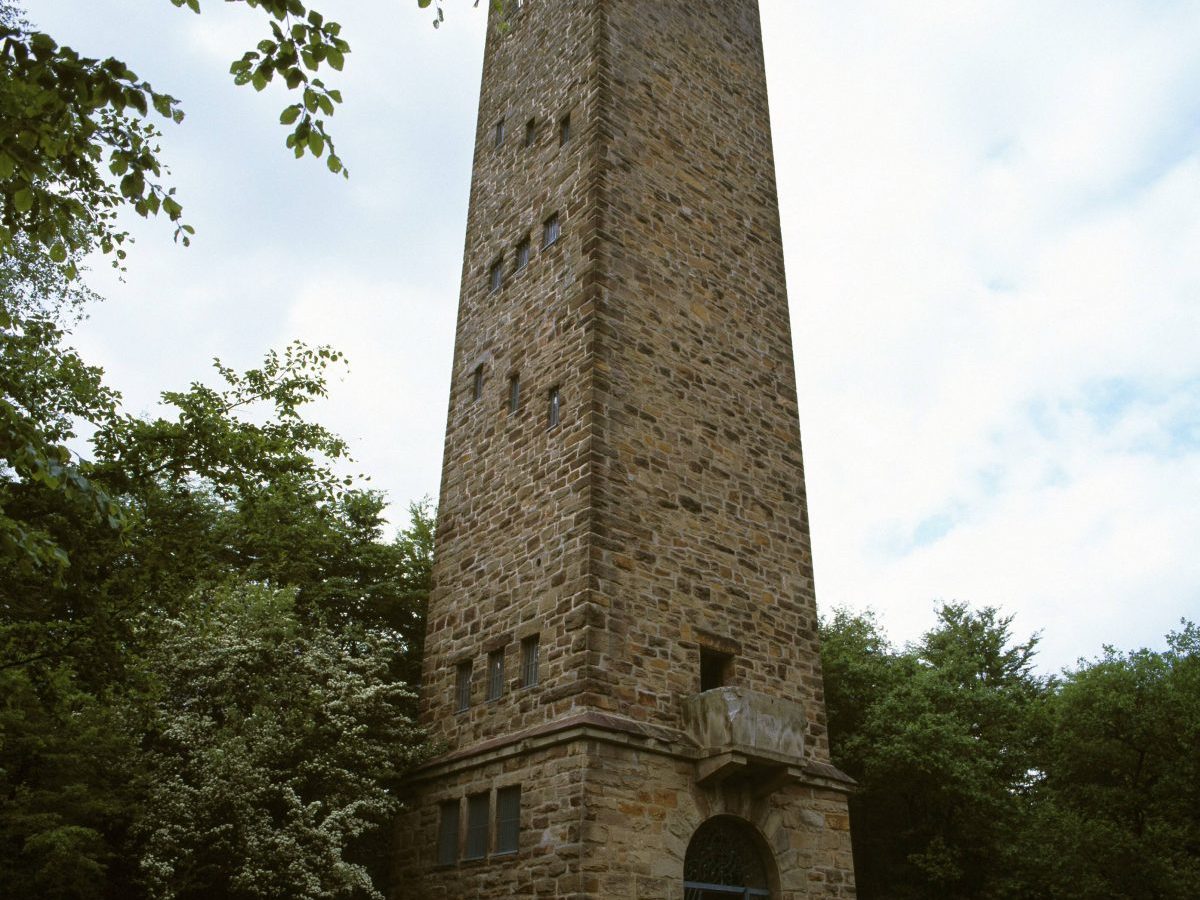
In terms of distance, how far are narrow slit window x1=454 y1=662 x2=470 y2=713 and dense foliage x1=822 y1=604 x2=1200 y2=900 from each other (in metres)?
12.7

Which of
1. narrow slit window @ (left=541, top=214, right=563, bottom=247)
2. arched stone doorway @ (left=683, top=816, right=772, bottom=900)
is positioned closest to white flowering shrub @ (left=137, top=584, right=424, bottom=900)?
arched stone doorway @ (left=683, top=816, right=772, bottom=900)

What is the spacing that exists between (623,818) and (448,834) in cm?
345

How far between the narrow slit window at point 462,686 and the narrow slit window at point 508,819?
1.96m

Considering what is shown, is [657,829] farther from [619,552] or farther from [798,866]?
[619,552]

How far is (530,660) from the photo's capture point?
1280 centimetres

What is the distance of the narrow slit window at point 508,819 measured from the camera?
1173cm

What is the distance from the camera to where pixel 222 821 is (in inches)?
484

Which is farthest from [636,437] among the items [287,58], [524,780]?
[287,58]

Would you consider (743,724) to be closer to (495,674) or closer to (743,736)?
(743,736)

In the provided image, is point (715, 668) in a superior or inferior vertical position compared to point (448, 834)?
superior

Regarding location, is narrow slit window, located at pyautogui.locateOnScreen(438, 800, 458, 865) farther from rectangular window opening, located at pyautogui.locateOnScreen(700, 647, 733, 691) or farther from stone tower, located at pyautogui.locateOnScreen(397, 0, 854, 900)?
rectangular window opening, located at pyautogui.locateOnScreen(700, 647, 733, 691)

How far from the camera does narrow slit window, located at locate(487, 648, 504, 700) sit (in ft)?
43.5

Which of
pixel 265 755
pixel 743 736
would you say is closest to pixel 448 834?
pixel 265 755

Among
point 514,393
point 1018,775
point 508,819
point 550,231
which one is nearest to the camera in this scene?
point 508,819
